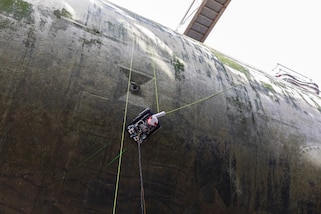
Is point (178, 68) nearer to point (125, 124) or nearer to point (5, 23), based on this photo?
point (125, 124)

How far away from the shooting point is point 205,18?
13844mm

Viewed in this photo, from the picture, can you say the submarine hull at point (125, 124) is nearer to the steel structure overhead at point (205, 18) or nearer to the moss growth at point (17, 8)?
the moss growth at point (17, 8)

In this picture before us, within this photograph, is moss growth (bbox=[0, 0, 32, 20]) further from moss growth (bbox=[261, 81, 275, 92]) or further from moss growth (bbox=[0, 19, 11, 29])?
moss growth (bbox=[261, 81, 275, 92])

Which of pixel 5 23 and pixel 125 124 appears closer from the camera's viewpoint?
pixel 5 23

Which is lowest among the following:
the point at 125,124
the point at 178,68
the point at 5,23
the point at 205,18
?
the point at 205,18

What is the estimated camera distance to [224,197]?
4.21 meters

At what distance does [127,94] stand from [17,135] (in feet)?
4.20

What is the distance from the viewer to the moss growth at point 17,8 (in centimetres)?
366

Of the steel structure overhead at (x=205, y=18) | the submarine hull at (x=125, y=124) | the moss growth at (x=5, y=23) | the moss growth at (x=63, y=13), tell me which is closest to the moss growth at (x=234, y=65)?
the submarine hull at (x=125, y=124)

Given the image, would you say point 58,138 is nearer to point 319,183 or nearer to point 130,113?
point 130,113

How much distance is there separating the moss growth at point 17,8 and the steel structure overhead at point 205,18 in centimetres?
1041

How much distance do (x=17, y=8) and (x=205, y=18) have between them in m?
11.0

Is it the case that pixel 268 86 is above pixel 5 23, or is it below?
above

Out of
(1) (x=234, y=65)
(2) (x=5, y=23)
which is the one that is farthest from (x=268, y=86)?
(2) (x=5, y=23)
